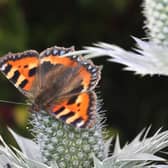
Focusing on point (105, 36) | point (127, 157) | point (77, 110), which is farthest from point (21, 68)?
point (105, 36)

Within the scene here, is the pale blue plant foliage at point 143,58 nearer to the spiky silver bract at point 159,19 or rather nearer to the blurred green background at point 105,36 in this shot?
the spiky silver bract at point 159,19

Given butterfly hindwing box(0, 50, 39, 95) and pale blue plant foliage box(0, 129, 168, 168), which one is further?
butterfly hindwing box(0, 50, 39, 95)

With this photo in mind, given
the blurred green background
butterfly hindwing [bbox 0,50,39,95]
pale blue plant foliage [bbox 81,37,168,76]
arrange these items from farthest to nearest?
the blurred green background, butterfly hindwing [bbox 0,50,39,95], pale blue plant foliage [bbox 81,37,168,76]

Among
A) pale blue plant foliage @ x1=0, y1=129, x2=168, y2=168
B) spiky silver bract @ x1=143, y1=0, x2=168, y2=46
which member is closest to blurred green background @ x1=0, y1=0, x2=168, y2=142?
pale blue plant foliage @ x1=0, y1=129, x2=168, y2=168

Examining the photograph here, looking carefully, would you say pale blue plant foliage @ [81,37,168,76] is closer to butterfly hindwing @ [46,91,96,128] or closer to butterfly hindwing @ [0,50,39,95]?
butterfly hindwing @ [46,91,96,128]

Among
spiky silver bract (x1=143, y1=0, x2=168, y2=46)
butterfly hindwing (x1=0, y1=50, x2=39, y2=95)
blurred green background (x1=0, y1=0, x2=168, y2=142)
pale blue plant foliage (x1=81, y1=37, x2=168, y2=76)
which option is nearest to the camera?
pale blue plant foliage (x1=81, y1=37, x2=168, y2=76)

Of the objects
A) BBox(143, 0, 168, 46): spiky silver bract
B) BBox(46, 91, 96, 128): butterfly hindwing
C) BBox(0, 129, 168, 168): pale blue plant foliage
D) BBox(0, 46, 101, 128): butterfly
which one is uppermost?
BBox(143, 0, 168, 46): spiky silver bract

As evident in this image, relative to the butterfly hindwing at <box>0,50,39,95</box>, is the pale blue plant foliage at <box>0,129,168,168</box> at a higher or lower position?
lower
